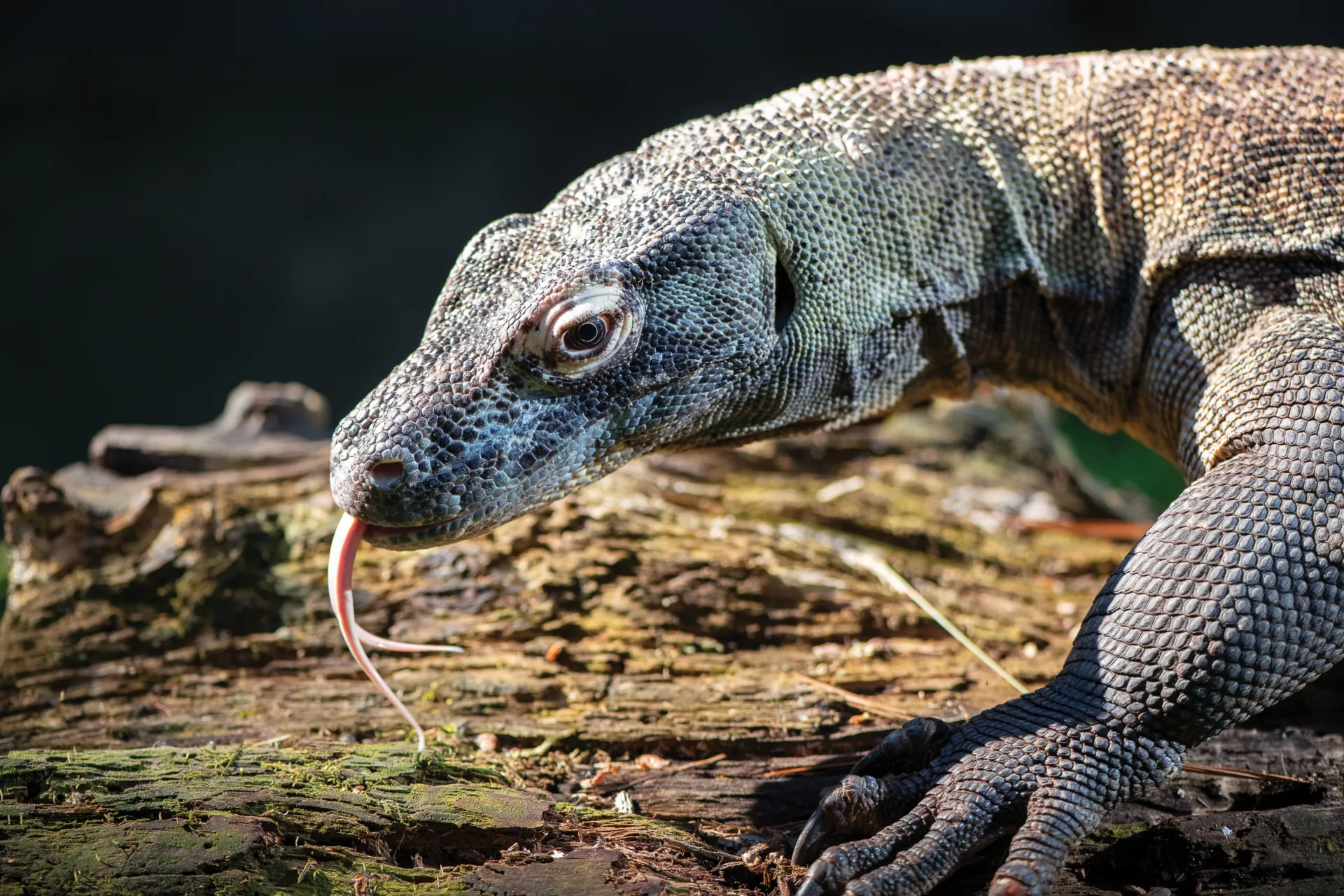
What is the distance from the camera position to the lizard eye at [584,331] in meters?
2.75

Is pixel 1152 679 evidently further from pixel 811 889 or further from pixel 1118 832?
pixel 811 889

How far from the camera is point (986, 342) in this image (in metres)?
3.63

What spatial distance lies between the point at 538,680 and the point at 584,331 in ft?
5.12

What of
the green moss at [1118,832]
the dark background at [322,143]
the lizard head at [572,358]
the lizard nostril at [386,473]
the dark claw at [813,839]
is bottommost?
the green moss at [1118,832]

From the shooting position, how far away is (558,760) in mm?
3324

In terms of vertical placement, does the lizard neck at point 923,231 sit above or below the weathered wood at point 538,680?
above

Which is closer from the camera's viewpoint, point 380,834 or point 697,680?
point 380,834

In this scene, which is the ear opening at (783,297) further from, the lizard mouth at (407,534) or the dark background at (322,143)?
the dark background at (322,143)

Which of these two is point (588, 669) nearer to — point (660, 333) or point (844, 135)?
point (660, 333)

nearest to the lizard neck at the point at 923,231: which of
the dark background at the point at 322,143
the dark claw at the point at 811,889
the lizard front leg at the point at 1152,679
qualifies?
the lizard front leg at the point at 1152,679

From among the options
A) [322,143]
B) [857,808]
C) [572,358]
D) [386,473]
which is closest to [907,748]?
[857,808]

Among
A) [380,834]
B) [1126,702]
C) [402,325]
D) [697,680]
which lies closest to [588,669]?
[697,680]

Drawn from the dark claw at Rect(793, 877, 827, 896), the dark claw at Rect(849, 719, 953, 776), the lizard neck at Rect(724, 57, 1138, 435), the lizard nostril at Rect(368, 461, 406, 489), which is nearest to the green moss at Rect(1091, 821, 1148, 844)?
the dark claw at Rect(849, 719, 953, 776)

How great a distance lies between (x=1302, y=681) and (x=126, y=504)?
15.4ft
